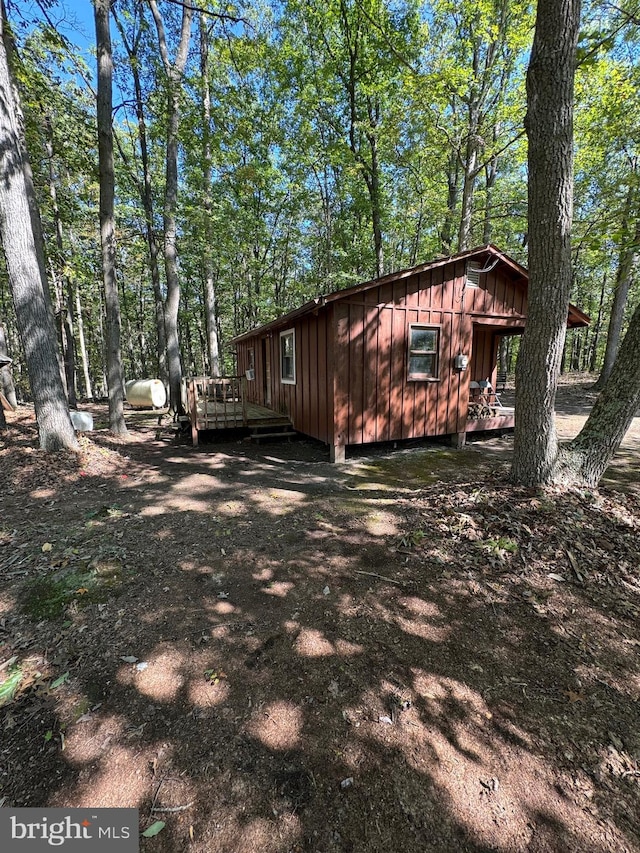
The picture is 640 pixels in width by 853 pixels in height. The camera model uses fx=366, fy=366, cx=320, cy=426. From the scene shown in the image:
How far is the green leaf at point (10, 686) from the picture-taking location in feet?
6.26

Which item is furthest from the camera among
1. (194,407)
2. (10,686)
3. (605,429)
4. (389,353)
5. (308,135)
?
(308,135)

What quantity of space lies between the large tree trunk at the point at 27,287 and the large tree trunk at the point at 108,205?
68.9 inches

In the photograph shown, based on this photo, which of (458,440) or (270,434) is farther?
(270,434)

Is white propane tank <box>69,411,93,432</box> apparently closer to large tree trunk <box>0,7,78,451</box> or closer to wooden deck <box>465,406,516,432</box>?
large tree trunk <box>0,7,78,451</box>

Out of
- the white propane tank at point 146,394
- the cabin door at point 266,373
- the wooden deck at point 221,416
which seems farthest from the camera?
the white propane tank at point 146,394

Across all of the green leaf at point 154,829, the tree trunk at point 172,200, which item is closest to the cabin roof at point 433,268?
the tree trunk at point 172,200

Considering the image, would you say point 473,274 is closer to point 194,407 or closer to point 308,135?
point 194,407

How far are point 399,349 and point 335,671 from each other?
6.02 metres

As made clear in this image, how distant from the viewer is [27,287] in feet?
18.4

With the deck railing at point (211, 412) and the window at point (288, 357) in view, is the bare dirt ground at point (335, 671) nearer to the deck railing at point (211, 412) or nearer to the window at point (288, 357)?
the deck railing at point (211, 412)

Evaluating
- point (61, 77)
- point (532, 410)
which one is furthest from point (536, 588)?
point (61, 77)

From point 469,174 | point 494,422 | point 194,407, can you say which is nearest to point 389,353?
point 494,422

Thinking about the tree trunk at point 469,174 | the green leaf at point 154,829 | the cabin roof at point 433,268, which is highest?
the tree trunk at point 469,174

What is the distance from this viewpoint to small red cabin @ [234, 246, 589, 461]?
6.64 m
